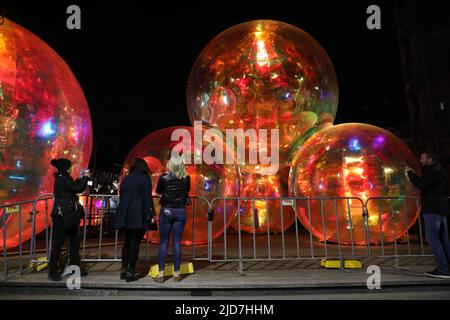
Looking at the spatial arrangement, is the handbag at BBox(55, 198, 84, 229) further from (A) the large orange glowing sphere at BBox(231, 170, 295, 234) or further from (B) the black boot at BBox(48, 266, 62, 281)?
(A) the large orange glowing sphere at BBox(231, 170, 295, 234)

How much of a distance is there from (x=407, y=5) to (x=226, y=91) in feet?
50.9

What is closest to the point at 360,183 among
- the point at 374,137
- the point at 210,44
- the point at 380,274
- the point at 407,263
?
the point at 374,137

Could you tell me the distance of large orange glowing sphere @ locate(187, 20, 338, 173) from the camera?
20.0ft

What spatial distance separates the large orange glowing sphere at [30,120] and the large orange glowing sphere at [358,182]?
413 centimetres

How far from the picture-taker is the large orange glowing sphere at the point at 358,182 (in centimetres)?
531

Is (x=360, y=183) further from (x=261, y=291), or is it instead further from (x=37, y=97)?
(x=37, y=97)

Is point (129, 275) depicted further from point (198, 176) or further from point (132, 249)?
point (198, 176)

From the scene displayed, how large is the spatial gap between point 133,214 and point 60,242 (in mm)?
1015

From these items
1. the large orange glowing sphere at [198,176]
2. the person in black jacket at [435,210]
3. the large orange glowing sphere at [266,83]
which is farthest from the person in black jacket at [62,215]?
the person in black jacket at [435,210]

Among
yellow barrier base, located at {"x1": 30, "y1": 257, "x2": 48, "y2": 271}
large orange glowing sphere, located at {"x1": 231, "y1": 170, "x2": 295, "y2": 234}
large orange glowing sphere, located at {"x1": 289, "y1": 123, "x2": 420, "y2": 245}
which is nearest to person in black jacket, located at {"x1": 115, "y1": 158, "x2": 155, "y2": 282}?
yellow barrier base, located at {"x1": 30, "y1": 257, "x2": 48, "y2": 271}

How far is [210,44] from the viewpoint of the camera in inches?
271

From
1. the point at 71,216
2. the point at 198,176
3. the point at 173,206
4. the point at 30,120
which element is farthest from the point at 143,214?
the point at 30,120

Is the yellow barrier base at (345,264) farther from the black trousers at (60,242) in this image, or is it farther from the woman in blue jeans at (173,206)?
the black trousers at (60,242)

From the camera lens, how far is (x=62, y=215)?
12.5 ft
